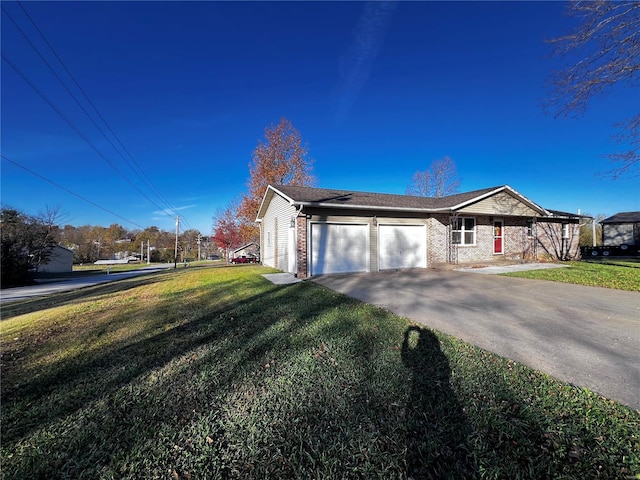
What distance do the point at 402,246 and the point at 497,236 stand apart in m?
6.38

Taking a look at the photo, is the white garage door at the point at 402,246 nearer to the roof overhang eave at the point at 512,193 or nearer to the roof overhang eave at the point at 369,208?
the roof overhang eave at the point at 369,208

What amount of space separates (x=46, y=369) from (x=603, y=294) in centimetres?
1089

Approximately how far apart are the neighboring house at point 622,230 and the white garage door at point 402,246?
2841cm

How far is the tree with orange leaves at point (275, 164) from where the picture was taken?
23281 millimetres

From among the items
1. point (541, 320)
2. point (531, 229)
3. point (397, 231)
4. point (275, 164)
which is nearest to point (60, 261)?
point (275, 164)

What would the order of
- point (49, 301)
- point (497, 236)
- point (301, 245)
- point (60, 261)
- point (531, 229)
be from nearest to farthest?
point (49, 301), point (301, 245), point (497, 236), point (531, 229), point (60, 261)

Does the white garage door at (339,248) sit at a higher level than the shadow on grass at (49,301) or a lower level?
higher

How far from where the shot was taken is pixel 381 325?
4613 mm

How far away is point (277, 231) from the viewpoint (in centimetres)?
1379

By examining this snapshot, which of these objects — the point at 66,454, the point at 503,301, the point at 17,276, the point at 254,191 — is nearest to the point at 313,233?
the point at 503,301

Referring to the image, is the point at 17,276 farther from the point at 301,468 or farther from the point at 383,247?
the point at 301,468

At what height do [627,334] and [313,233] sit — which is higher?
[313,233]

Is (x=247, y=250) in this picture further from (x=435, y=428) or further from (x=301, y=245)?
(x=435, y=428)

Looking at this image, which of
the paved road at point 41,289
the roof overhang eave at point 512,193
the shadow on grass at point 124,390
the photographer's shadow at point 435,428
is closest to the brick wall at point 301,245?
the shadow on grass at point 124,390
